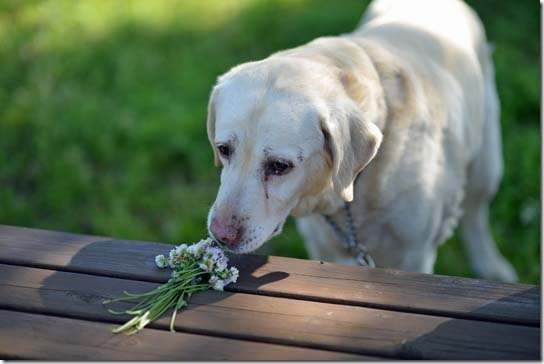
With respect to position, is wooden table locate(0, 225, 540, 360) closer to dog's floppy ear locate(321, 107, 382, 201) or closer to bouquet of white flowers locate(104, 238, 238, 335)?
bouquet of white flowers locate(104, 238, 238, 335)

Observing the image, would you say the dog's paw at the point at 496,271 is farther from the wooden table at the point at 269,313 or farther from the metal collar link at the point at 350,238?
the wooden table at the point at 269,313

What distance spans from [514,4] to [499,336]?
4673mm

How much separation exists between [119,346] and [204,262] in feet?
1.24

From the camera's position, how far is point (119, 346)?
1771 mm

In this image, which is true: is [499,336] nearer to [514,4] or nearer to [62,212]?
[62,212]

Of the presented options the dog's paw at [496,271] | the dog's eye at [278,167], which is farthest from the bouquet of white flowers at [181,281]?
the dog's paw at [496,271]

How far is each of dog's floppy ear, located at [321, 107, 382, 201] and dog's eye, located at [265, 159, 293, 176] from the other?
161mm

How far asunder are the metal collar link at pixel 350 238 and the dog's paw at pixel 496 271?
1.25 metres

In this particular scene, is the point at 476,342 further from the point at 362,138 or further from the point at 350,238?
the point at 350,238

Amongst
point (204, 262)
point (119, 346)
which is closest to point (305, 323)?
point (204, 262)

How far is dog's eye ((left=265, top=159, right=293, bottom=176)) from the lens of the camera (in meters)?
2.26

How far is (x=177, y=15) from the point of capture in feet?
18.8

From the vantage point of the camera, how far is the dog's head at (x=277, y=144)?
7.36ft

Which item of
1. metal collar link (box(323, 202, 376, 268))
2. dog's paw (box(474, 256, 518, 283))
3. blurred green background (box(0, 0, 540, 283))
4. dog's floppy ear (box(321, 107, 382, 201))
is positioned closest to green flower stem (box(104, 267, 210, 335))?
dog's floppy ear (box(321, 107, 382, 201))
